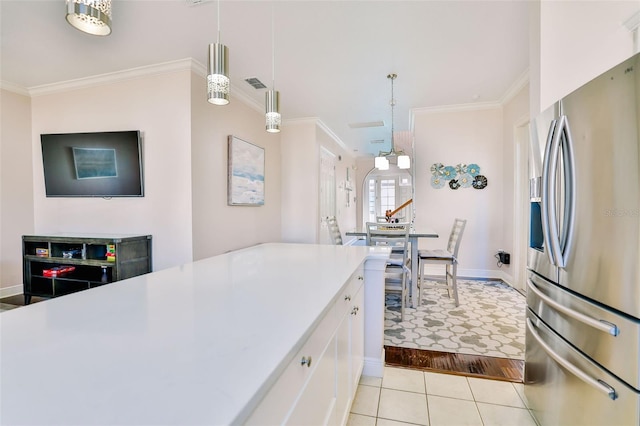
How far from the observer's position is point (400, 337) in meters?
2.60

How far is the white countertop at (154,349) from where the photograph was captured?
0.46 m

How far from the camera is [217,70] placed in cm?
154

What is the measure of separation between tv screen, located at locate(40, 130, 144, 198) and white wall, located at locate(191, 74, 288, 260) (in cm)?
69

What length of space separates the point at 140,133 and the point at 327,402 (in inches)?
140

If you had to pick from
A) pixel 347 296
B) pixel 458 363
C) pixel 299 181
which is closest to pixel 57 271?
pixel 299 181

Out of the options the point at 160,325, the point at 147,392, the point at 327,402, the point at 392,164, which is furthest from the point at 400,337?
the point at 392,164

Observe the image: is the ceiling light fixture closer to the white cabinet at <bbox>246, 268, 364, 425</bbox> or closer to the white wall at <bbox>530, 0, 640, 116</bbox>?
the white wall at <bbox>530, 0, 640, 116</bbox>

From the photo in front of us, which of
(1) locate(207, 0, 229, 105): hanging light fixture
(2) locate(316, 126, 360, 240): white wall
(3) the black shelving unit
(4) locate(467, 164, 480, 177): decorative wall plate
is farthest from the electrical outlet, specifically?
(3) the black shelving unit

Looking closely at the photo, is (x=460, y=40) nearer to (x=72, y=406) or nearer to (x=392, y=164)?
(x=72, y=406)

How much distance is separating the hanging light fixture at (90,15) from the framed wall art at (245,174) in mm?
2781

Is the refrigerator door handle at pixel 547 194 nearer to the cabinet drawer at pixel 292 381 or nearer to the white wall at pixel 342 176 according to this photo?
the cabinet drawer at pixel 292 381

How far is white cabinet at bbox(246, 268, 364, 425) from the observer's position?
683 millimetres

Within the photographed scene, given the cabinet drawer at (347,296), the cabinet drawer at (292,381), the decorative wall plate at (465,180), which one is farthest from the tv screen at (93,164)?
the decorative wall plate at (465,180)

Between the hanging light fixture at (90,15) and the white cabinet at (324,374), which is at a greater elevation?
the hanging light fixture at (90,15)
